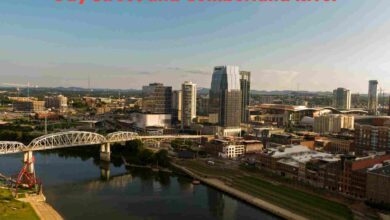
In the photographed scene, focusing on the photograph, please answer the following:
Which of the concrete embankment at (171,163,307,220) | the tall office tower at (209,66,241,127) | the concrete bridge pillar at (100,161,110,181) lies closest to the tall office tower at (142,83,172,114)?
the tall office tower at (209,66,241,127)

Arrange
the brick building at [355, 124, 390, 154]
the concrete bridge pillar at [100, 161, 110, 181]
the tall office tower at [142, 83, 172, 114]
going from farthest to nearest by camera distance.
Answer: the tall office tower at [142, 83, 172, 114] → the brick building at [355, 124, 390, 154] → the concrete bridge pillar at [100, 161, 110, 181]

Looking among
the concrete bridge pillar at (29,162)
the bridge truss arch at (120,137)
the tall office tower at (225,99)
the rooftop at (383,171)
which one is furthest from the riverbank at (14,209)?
the tall office tower at (225,99)

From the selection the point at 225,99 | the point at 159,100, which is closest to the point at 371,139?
the point at 225,99

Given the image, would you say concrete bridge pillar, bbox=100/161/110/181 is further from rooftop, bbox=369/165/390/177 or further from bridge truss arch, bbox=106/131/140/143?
rooftop, bbox=369/165/390/177

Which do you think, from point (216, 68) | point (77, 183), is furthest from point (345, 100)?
point (77, 183)

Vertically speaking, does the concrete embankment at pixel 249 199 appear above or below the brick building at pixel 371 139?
below

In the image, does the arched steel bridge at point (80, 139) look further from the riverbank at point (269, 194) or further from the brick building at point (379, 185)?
the brick building at point (379, 185)
